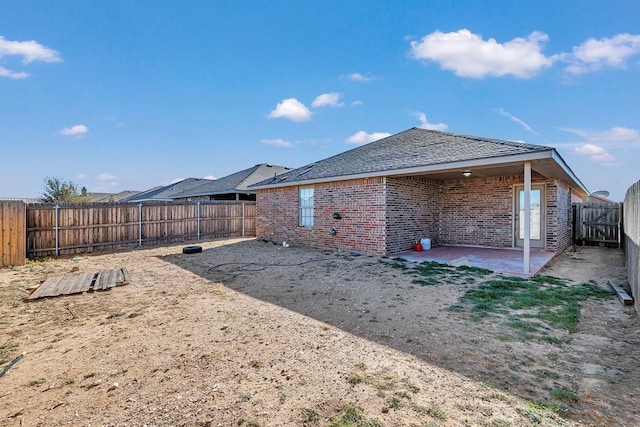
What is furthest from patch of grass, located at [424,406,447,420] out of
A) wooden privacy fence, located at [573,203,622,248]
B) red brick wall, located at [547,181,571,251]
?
wooden privacy fence, located at [573,203,622,248]

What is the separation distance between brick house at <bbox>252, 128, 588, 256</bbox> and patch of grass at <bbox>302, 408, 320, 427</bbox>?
6934 mm

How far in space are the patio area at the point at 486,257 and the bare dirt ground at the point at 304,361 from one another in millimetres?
2243

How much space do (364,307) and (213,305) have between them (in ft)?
7.98

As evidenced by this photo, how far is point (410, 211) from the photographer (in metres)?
10.3

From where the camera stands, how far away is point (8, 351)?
328 cm

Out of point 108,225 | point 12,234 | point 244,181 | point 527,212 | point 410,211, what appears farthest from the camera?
point 244,181

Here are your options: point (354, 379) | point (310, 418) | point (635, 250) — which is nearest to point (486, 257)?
point (635, 250)

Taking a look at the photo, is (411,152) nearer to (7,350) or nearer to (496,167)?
(496,167)

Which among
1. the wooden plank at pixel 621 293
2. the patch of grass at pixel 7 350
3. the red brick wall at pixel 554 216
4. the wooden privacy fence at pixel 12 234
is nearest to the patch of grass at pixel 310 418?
the patch of grass at pixel 7 350

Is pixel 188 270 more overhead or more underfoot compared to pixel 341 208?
more underfoot

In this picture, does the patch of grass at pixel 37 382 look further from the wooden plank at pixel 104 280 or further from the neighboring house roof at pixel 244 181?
the neighboring house roof at pixel 244 181

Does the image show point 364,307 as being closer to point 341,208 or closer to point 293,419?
point 293,419

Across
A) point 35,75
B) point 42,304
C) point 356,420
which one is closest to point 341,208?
point 42,304

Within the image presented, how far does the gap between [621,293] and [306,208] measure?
9135 millimetres
